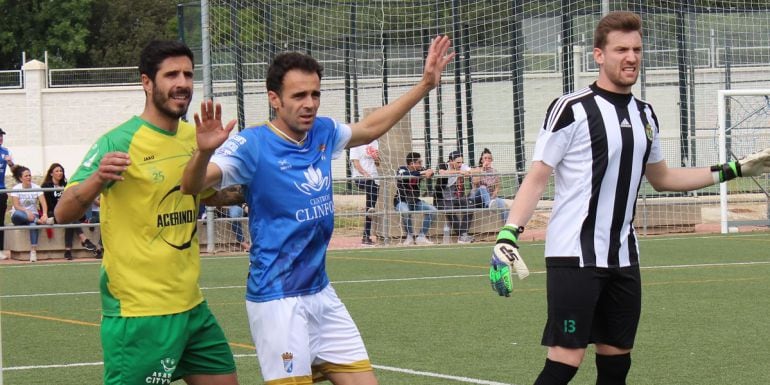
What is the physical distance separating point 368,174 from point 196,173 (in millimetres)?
14927

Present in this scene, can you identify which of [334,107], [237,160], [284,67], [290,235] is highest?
[334,107]

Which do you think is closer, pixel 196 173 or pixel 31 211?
pixel 196 173

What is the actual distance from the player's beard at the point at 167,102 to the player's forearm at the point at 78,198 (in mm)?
464

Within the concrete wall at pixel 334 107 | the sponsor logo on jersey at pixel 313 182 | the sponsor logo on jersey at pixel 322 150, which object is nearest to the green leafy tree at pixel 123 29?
the concrete wall at pixel 334 107

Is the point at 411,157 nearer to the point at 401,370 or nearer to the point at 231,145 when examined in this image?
the point at 401,370

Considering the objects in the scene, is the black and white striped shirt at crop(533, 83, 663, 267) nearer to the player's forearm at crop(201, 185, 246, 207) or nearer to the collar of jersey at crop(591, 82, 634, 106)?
the collar of jersey at crop(591, 82, 634, 106)

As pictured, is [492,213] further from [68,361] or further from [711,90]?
A: [68,361]

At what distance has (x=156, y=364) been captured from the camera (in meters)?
5.10

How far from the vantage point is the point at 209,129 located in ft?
15.6

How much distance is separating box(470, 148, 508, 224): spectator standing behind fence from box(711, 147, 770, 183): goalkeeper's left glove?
42.8 ft

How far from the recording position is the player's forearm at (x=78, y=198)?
491 cm

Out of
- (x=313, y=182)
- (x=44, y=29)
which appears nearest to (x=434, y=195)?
(x=313, y=182)

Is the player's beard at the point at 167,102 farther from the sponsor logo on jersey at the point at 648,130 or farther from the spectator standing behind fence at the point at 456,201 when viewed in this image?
the spectator standing behind fence at the point at 456,201

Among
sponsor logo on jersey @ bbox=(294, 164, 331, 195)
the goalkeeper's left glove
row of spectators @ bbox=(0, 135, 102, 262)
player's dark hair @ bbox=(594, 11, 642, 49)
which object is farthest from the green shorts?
row of spectators @ bbox=(0, 135, 102, 262)
